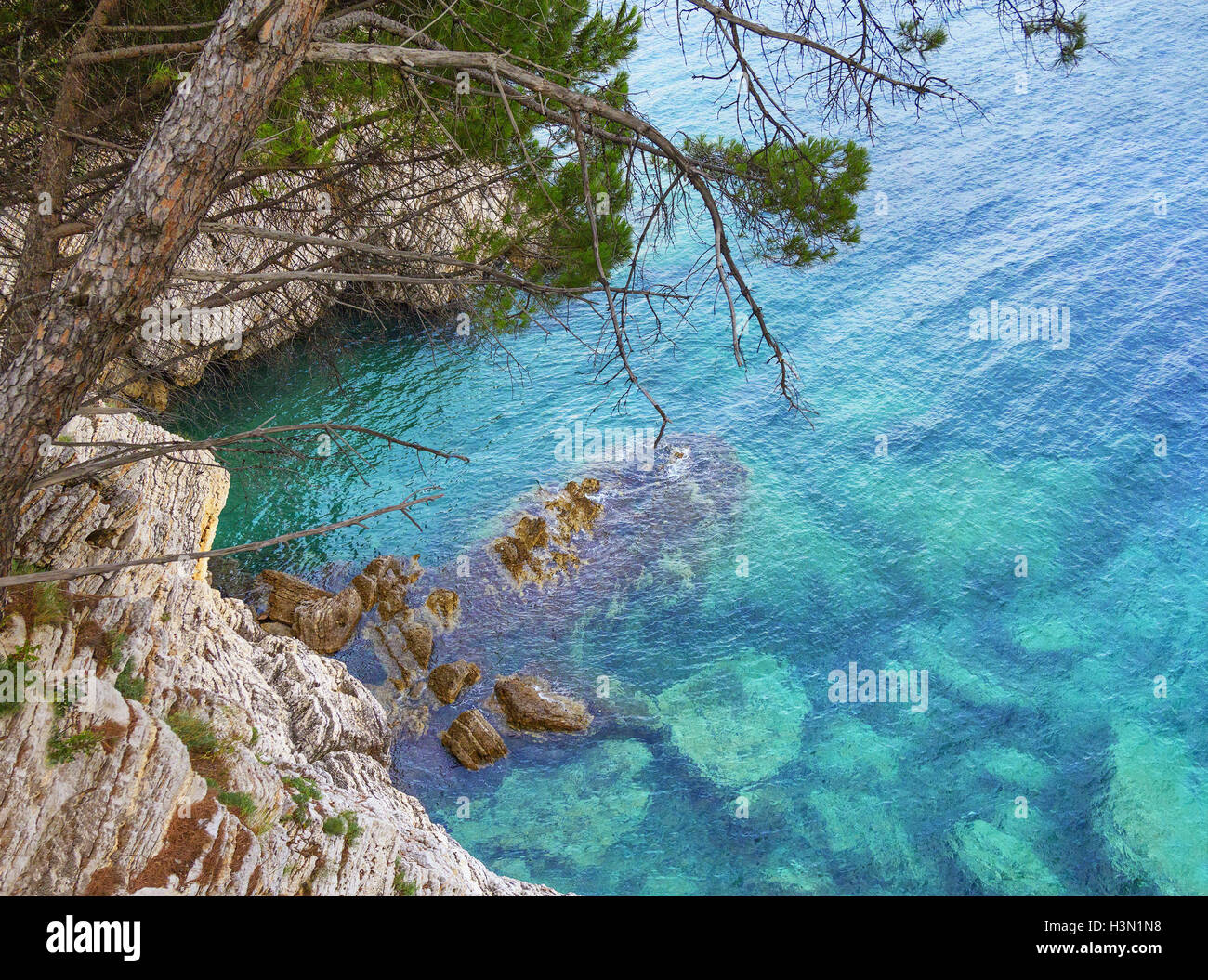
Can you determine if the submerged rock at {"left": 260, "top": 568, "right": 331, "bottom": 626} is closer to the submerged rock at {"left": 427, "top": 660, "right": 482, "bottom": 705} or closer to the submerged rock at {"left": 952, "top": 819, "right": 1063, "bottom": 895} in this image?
the submerged rock at {"left": 427, "top": 660, "right": 482, "bottom": 705}

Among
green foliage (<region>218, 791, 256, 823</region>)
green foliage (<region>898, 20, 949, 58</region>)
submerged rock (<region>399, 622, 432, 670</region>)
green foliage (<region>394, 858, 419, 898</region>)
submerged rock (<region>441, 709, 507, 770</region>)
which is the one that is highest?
green foliage (<region>898, 20, 949, 58</region>)

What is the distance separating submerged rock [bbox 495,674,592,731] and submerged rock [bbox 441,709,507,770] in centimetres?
43

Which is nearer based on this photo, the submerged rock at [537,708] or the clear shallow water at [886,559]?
the clear shallow water at [886,559]

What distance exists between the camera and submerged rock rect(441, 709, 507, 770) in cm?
1174

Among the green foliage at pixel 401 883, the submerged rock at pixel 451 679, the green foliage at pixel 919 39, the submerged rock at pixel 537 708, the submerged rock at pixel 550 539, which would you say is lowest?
the green foliage at pixel 401 883

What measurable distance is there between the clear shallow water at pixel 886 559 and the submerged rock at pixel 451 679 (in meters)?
0.42

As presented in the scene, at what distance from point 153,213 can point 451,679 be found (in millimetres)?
9657

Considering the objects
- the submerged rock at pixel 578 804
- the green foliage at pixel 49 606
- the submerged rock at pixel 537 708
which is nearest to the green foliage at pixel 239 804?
the green foliage at pixel 49 606

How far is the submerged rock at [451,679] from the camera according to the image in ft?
41.3

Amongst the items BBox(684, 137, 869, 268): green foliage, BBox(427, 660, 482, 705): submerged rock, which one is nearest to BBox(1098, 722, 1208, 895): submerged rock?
BBox(684, 137, 869, 268): green foliage

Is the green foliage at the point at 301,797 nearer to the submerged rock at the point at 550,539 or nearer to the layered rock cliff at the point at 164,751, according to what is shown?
the layered rock cliff at the point at 164,751

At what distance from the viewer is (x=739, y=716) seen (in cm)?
1248

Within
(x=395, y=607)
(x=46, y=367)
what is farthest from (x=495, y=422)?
(x=46, y=367)
